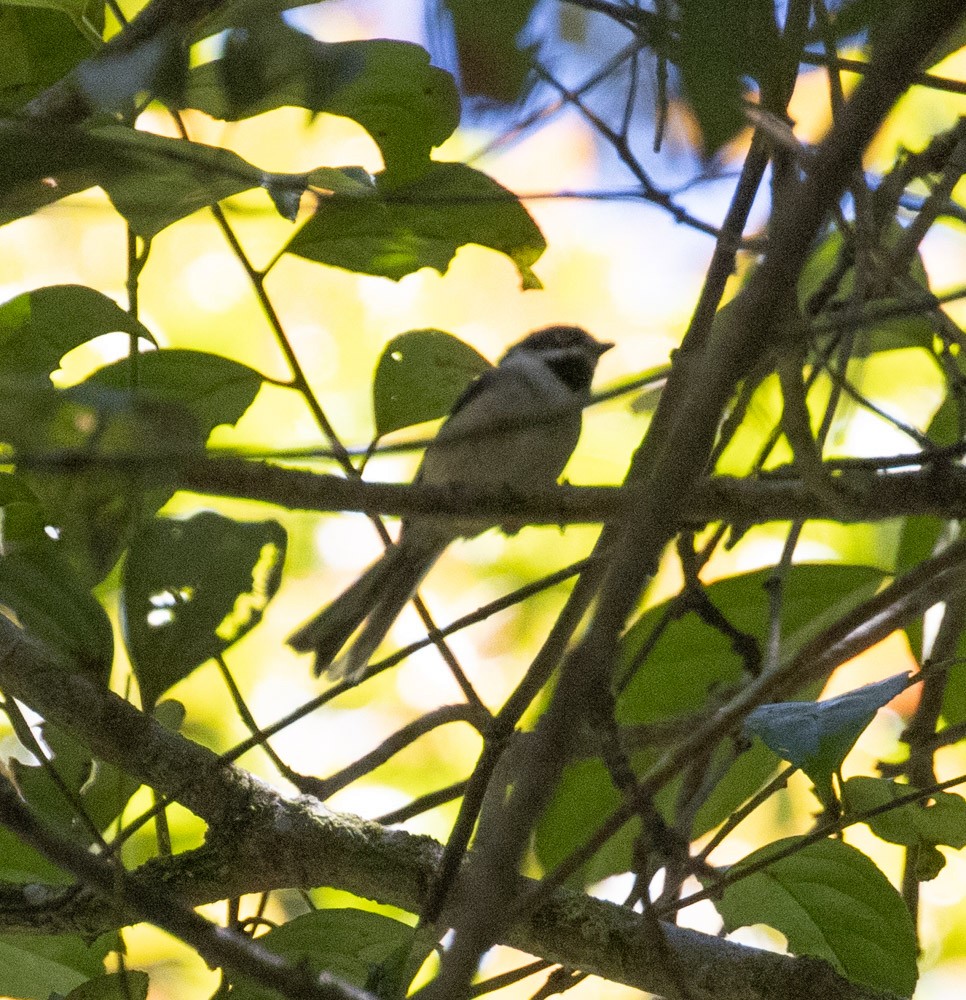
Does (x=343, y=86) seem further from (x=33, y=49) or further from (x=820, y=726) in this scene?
(x=33, y=49)

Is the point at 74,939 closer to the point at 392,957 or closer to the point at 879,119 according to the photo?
the point at 392,957

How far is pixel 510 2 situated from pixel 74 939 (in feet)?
5.87

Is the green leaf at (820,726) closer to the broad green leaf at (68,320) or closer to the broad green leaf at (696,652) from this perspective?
the broad green leaf at (696,652)

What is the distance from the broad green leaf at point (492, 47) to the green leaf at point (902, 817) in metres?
1.27

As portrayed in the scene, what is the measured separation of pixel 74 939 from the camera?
2141 millimetres

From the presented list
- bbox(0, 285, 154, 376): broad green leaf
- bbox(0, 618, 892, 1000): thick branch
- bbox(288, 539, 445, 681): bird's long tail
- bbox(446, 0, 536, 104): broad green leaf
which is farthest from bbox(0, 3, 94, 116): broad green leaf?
bbox(446, 0, 536, 104): broad green leaf

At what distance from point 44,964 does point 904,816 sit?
1417 millimetres

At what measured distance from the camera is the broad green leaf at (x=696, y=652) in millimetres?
2416

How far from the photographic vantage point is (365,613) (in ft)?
11.0

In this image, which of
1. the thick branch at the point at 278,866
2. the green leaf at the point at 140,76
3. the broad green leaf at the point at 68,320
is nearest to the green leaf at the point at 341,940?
the thick branch at the point at 278,866

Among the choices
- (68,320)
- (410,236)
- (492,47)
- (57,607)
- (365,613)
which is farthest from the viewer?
(365,613)

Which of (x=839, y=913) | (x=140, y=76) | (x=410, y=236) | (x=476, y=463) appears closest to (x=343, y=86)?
(x=140, y=76)

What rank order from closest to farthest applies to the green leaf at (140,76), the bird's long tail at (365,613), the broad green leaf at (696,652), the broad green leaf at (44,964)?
the green leaf at (140,76) < the broad green leaf at (44,964) < the broad green leaf at (696,652) < the bird's long tail at (365,613)

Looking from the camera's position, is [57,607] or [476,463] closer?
[57,607]
